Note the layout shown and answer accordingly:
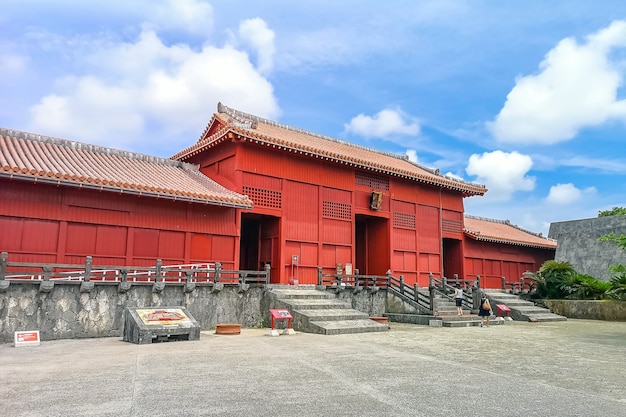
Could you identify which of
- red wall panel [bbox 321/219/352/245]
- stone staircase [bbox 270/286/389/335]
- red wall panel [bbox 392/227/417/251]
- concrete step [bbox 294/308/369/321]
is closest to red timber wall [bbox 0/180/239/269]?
stone staircase [bbox 270/286/389/335]

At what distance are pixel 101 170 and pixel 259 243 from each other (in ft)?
24.1

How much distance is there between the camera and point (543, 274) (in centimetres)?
2447

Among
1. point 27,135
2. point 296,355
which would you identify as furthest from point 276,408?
point 27,135

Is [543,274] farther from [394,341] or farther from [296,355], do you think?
[296,355]

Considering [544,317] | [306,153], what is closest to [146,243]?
[306,153]

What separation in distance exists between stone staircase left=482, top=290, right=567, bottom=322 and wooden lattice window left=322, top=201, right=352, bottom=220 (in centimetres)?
819

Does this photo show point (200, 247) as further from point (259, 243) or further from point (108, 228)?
point (259, 243)

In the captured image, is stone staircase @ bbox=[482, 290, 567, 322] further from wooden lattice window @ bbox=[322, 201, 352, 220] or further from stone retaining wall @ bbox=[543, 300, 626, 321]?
wooden lattice window @ bbox=[322, 201, 352, 220]

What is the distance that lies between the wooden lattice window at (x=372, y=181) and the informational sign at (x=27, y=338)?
14.4 meters

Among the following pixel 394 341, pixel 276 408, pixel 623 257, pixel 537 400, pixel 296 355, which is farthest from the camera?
pixel 623 257

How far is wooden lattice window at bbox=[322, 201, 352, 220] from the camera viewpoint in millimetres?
20109

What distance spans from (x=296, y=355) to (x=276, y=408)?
162 inches

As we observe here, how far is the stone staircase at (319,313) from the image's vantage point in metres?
13.9

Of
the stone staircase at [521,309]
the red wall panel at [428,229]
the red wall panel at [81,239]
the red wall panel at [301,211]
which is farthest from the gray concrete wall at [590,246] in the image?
the red wall panel at [81,239]
